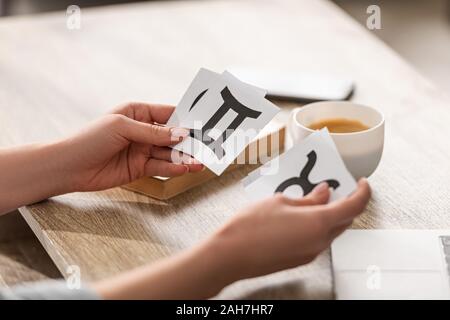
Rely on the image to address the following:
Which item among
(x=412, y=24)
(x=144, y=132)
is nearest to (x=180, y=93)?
(x=144, y=132)

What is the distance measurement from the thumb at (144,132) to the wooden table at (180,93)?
101 mm

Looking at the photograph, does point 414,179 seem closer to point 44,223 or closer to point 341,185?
point 341,185

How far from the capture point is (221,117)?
49.3 inches

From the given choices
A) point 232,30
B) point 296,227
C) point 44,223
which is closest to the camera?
point 296,227

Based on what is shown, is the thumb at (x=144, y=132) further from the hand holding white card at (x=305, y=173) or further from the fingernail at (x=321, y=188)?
the fingernail at (x=321, y=188)

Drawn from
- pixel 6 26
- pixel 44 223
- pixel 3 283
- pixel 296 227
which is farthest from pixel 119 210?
pixel 6 26

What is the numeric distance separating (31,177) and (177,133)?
0.26 metres

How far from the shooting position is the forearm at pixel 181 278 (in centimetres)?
97

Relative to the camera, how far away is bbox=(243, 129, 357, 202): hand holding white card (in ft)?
3.56

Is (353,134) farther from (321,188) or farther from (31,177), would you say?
(31,177)

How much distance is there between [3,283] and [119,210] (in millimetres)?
255

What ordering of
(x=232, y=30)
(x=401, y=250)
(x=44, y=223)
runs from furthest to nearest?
(x=232, y=30)
(x=44, y=223)
(x=401, y=250)
